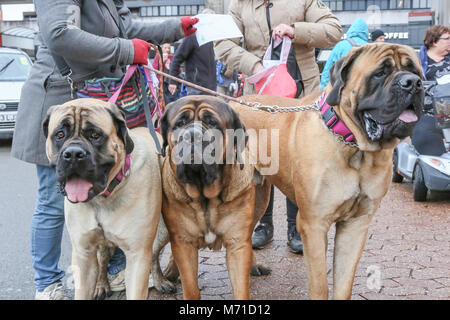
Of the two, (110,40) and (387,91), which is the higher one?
(110,40)

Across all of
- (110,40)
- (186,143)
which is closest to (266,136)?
(186,143)

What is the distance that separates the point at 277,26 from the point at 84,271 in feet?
7.81

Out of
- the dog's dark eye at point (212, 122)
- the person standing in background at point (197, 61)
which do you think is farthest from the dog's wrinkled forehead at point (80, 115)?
the person standing in background at point (197, 61)

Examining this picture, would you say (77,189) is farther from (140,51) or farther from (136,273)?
(140,51)

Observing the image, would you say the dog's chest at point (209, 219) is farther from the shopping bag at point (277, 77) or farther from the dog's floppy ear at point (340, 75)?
the shopping bag at point (277, 77)

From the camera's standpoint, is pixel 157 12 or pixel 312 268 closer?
pixel 312 268

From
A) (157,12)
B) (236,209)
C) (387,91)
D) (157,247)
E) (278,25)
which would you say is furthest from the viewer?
(157,12)

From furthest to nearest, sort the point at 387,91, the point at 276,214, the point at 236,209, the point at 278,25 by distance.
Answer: the point at 276,214 < the point at 278,25 < the point at 236,209 < the point at 387,91

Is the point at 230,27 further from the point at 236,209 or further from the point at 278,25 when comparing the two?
the point at 236,209

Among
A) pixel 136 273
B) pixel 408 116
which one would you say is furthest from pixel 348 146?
pixel 136 273

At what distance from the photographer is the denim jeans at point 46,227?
319cm

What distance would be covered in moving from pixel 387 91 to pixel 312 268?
3.70ft

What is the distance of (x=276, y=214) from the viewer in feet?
19.6

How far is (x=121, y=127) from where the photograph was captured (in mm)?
2812
